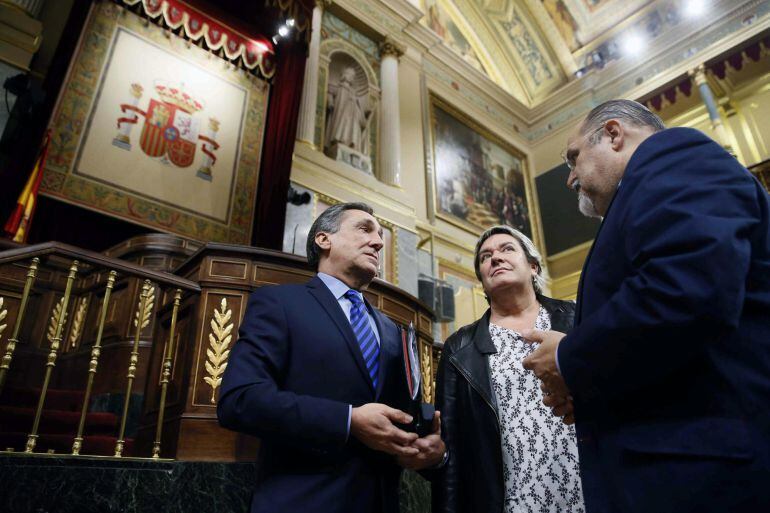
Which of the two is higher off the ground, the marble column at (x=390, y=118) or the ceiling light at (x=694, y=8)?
the ceiling light at (x=694, y=8)

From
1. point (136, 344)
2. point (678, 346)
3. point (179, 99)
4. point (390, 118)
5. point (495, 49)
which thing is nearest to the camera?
point (678, 346)

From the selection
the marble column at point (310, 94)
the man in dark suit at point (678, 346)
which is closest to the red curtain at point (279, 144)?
the marble column at point (310, 94)

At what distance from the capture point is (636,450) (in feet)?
3.06

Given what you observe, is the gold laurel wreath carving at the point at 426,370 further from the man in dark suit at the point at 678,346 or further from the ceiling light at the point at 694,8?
the ceiling light at the point at 694,8

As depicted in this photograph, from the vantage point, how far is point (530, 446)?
159 cm

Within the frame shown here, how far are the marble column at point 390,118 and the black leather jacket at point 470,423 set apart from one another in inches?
245

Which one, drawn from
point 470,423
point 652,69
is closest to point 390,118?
point 652,69

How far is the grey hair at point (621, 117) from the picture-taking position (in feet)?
4.17

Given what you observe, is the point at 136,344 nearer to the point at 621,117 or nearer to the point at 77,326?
→ the point at 621,117

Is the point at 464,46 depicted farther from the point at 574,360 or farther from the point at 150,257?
the point at 574,360

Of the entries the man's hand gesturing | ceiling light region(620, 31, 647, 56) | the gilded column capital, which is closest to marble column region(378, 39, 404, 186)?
the gilded column capital

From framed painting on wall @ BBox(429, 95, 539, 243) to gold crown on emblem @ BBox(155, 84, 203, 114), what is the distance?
13.5 ft

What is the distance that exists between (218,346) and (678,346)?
265 cm

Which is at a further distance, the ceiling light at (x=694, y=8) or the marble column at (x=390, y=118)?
the ceiling light at (x=694, y=8)
